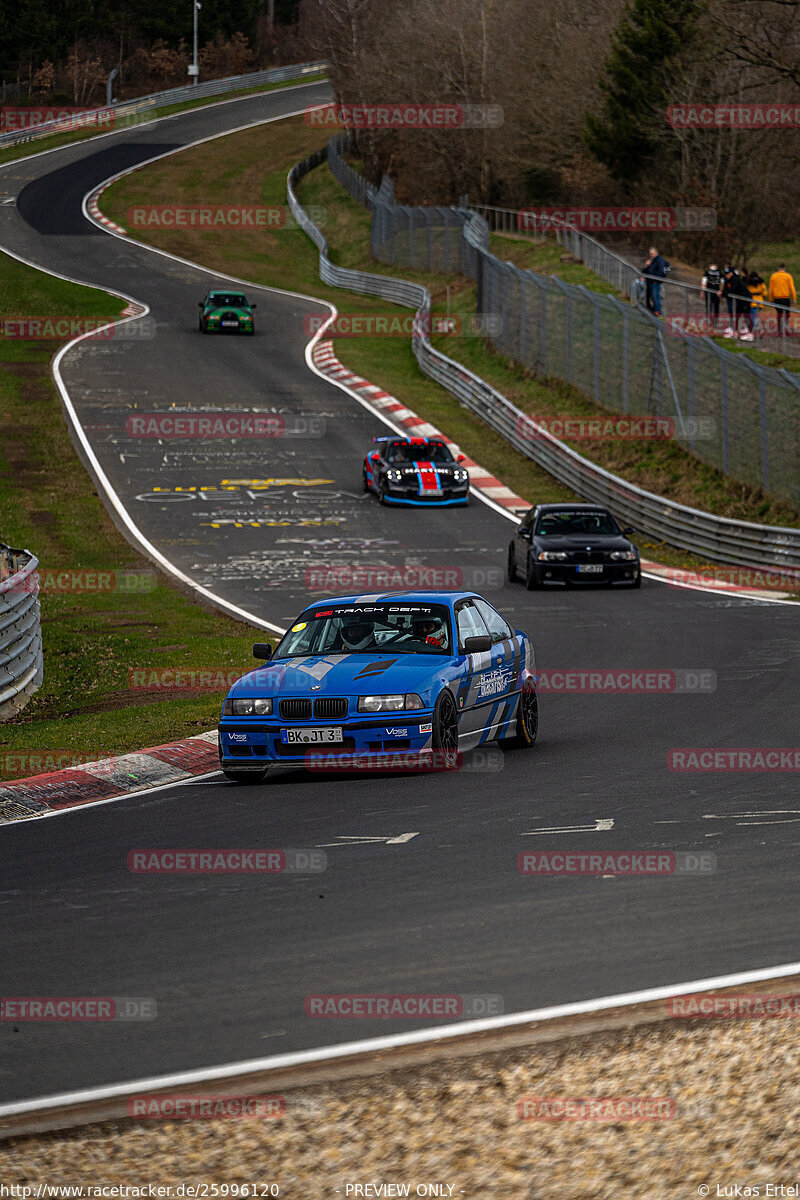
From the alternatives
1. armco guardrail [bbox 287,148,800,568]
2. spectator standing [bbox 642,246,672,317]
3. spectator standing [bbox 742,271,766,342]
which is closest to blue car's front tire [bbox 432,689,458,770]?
armco guardrail [bbox 287,148,800,568]

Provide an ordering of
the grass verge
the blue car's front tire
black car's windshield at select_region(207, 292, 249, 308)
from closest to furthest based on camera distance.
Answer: the blue car's front tire, the grass verge, black car's windshield at select_region(207, 292, 249, 308)

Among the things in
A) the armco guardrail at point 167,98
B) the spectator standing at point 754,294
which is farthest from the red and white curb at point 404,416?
the armco guardrail at point 167,98

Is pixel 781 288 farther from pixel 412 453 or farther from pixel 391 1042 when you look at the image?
pixel 391 1042

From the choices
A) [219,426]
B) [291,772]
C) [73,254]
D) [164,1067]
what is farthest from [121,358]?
[164,1067]

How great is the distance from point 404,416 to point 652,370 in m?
9.19

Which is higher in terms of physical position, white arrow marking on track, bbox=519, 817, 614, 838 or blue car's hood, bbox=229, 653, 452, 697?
blue car's hood, bbox=229, 653, 452, 697

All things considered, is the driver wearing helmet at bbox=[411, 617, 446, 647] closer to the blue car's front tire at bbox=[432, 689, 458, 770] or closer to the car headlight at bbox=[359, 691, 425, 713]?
the blue car's front tire at bbox=[432, 689, 458, 770]

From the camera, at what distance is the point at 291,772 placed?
1248 cm

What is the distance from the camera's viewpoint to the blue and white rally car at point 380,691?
11406 mm

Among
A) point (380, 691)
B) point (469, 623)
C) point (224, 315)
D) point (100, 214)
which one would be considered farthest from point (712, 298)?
point (100, 214)

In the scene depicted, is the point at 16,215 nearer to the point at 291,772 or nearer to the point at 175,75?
the point at 175,75

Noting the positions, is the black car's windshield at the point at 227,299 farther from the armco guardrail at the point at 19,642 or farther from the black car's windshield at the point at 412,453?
the armco guardrail at the point at 19,642

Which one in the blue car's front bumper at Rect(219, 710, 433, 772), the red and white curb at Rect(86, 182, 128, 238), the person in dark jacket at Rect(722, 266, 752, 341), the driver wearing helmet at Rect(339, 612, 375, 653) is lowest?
the blue car's front bumper at Rect(219, 710, 433, 772)

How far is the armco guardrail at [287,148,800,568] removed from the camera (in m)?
27.9
